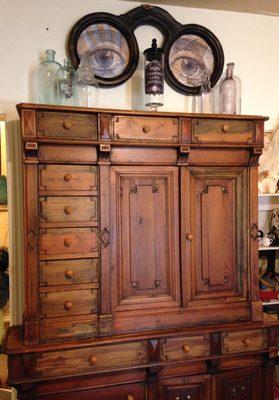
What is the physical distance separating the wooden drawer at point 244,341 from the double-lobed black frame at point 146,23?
153 cm

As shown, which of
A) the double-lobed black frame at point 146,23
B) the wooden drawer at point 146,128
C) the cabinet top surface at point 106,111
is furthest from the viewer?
the double-lobed black frame at point 146,23

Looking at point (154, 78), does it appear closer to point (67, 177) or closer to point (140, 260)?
point (67, 177)

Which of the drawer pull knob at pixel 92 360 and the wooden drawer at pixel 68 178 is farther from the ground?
the wooden drawer at pixel 68 178

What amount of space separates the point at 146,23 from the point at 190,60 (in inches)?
14.7

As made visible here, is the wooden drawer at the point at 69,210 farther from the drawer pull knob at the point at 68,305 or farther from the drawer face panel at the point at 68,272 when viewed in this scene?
the drawer pull knob at the point at 68,305

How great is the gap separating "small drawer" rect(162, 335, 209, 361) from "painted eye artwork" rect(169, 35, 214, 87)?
1590 millimetres

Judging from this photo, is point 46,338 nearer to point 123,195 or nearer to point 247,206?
point 123,195

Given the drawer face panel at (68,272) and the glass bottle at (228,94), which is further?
the glass bottle at (228,94)

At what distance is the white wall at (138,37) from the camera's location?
197cm

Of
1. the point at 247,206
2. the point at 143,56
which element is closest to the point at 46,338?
the point at 247,206

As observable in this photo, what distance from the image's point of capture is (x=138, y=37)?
2135 mm

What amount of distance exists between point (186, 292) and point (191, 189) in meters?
0.57

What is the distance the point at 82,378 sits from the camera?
164 cm

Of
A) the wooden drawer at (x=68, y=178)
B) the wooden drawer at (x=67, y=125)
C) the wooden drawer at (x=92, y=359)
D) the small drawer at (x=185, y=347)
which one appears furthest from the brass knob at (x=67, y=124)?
the small drawer at (x=185, y=347)
